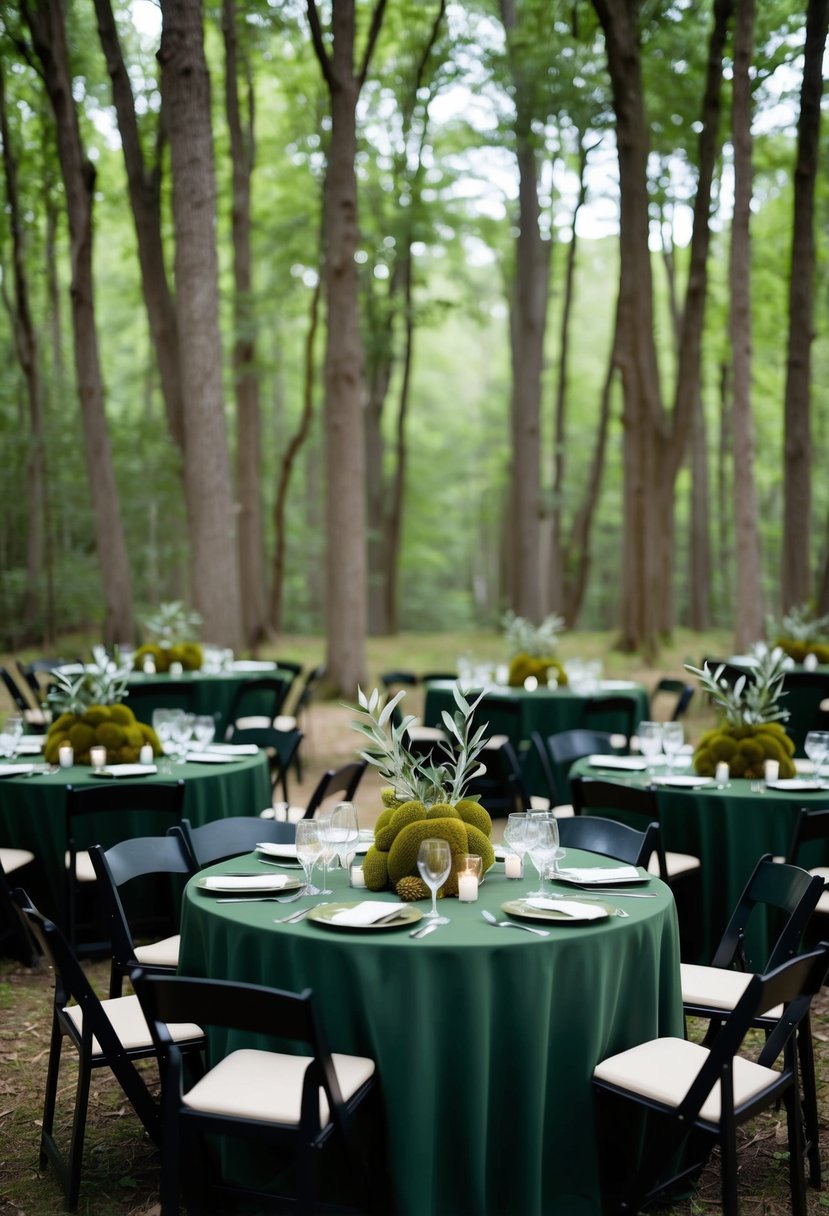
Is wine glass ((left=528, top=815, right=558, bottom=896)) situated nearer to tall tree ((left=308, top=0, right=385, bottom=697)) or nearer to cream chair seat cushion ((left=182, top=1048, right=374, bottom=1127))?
cream chair seat cushion ((left=182, top=1048, right=374, bottom=1127))

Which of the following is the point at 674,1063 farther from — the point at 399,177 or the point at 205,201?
the point at 399,177

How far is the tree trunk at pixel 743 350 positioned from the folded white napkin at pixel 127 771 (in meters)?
8.91

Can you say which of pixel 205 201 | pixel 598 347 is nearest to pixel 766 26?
pixel 205 201

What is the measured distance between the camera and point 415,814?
375 centimetres

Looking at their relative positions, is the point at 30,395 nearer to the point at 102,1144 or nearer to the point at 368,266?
the point at 368,266

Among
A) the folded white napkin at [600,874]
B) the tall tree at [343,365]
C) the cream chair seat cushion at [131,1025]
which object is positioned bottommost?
the cream chair seat cushion at [131,1025]

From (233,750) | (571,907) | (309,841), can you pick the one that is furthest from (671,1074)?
(233,750)

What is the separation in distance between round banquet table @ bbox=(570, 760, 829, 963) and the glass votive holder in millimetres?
2359

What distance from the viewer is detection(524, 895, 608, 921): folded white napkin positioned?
3.34m

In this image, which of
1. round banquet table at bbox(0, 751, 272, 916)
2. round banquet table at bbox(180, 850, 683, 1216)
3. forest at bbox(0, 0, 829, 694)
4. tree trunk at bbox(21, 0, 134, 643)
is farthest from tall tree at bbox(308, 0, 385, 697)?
round banquet table at bbox(180, 850, 683, 1216)

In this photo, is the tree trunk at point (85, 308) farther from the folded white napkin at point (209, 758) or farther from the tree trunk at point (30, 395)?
the folded white napkin at point (209, 758)

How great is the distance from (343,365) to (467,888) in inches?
416

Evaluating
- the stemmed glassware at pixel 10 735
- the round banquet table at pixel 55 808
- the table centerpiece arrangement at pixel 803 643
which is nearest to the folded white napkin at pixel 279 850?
the round banquet table at pixel 55 808

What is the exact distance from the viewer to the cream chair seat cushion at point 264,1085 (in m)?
2.95
